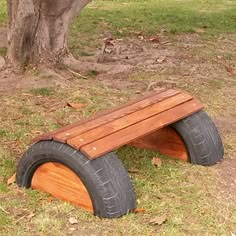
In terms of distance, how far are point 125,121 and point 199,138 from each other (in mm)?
649

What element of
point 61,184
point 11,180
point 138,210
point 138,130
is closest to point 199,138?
point 138,130

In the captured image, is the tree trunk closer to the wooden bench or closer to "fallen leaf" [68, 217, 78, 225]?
the wooden bench

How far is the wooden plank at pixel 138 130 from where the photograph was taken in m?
3.69

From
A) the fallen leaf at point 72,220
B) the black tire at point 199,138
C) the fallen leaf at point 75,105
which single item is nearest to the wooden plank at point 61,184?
the fallen leaf at point 72,220

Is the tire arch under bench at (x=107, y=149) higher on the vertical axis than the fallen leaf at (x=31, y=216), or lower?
higher

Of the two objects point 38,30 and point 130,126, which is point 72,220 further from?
point 38,30

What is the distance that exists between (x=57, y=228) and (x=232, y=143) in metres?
1.90

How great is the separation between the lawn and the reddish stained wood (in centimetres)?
6

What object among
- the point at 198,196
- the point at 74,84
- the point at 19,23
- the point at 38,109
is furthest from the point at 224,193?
the point at 19,23

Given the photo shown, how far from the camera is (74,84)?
6.24 metres

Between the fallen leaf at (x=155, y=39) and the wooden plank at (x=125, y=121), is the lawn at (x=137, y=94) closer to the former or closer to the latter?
the fallen leaf at (x=155, y=39)

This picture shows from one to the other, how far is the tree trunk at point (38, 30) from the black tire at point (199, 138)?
2.35 m

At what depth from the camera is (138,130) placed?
4004 mm

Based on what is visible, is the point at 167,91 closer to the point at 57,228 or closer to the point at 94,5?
the point at 57,228
